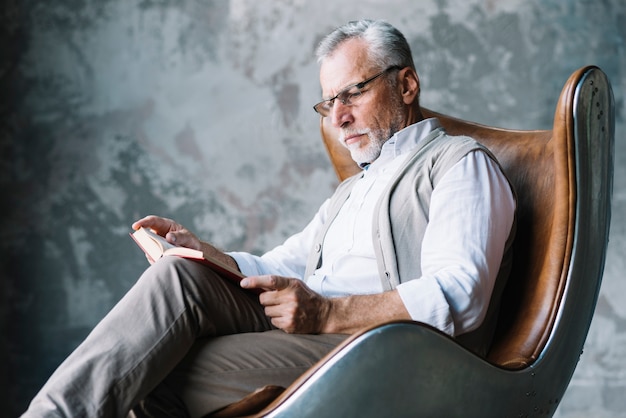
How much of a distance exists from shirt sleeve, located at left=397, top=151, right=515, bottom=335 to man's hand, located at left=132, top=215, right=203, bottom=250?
2.04ft

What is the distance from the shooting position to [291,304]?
1.42 metres

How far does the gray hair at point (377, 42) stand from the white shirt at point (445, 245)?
0.61 feet

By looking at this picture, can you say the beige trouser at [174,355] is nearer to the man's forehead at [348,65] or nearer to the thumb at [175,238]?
the thumb at [175,238]

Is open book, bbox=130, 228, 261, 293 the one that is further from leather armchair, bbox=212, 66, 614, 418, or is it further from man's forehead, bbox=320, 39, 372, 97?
man's forehead, bbox=320, 39, 372, 97

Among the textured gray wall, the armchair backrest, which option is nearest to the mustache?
the armchair backrest

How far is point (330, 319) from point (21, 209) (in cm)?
242

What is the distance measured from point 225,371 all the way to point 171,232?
0.59 m

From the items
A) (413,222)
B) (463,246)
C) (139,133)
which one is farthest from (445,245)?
(139,133)

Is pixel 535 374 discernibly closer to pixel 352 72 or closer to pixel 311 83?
pixel 352 72

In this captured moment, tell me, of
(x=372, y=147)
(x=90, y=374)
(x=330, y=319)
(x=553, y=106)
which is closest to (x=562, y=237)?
(x=330, y=319)

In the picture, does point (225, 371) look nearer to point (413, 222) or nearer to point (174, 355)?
point (174, 355)

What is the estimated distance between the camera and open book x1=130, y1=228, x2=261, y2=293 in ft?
4.63

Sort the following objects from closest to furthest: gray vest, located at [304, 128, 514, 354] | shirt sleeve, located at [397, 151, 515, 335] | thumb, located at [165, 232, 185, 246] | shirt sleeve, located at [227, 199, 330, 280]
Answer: shirt sleeve, located at [397, 151, 515, 335] → gray vest, located at [304, 128, 514, 354] → thumb, located at [165, 232, 185, 246] → shirt sleeve, located at [227, 199, 330, 280]

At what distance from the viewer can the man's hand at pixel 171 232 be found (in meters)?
1.84
